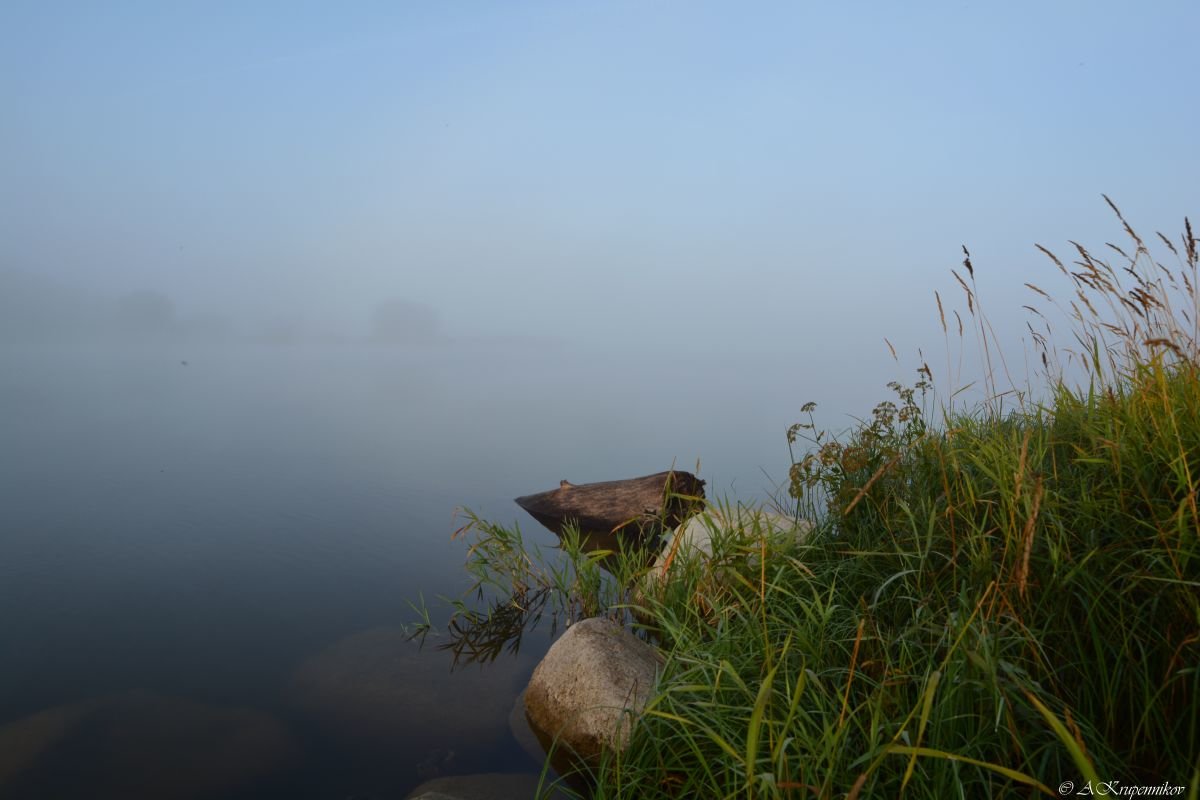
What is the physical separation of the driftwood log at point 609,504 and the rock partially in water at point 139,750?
385 cm

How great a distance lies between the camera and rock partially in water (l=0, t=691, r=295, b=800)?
347cm

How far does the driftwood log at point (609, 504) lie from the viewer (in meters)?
7.46

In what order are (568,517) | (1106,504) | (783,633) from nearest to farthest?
(1106,504) → (783,633) → (568,517)

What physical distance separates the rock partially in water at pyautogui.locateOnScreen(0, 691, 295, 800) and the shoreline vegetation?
205 centimetres

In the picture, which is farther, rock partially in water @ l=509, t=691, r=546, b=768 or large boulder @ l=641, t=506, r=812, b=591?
large boulder @ l=641, t=506, r=812, b=591

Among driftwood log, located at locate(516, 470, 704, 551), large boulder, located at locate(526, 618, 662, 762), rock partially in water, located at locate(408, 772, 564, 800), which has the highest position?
driftwood log, located at locate(516, 470, 704, 551)

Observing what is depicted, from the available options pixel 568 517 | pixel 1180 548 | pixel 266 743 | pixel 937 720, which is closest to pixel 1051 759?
pixel 937 720

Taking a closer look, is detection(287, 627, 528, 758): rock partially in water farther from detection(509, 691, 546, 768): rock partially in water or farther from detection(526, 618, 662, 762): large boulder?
detection(526, 618, 662, 762): large boulder

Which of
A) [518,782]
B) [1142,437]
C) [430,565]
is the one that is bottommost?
[518,782]

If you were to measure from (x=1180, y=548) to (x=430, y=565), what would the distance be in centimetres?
549

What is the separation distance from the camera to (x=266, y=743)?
3840 millimetres

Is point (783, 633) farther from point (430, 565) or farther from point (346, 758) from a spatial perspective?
point (430, 565)

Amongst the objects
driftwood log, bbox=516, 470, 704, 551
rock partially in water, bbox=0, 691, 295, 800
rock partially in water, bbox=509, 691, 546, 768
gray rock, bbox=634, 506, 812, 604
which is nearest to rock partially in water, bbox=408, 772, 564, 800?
rock partially in water, bbox=509, 691, 546, 768

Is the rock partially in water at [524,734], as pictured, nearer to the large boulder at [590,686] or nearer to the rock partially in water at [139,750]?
the large boulder at [590,686]
